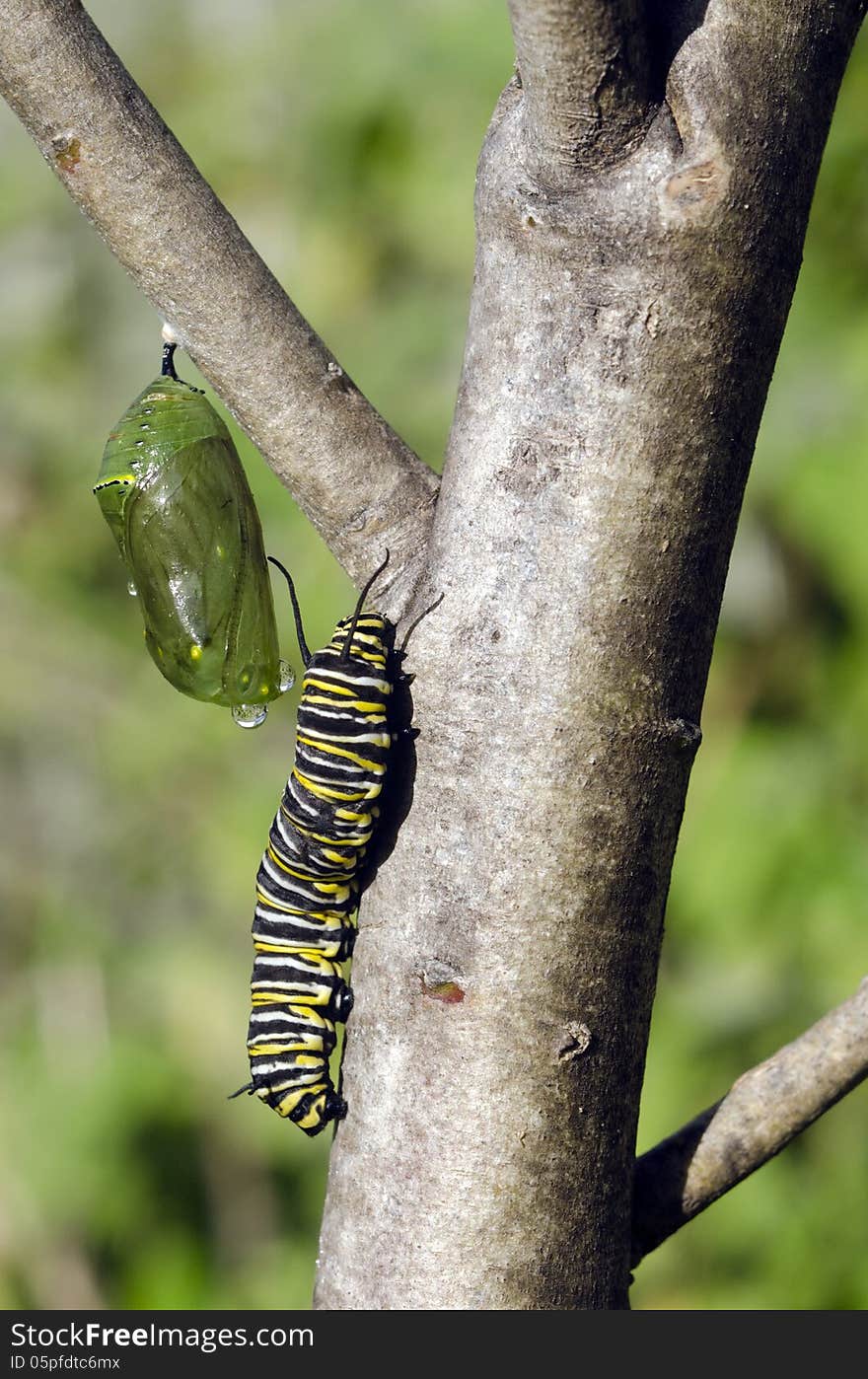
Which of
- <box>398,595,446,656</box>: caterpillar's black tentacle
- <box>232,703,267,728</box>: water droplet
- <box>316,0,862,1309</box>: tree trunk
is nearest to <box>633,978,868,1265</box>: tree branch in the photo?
<box>316,0,862,1309</box>: tree trunk

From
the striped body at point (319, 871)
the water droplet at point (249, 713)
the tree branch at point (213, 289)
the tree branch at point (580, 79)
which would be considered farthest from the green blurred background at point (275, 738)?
the tree branch at point (580, 79)

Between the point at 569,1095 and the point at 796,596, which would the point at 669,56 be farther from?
the point at 796,596

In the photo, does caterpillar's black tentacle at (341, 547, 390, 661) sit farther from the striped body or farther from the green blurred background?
the green blurred background

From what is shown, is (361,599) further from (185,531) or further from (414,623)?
(185,531)

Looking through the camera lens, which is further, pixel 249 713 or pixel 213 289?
pixel 249 713

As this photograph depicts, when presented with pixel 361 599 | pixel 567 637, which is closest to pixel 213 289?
pixel 361 599

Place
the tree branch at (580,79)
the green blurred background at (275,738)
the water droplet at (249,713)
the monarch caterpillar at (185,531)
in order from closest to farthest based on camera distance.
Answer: the tree branch at (580,79)
the monarch caterpillar at (185,531)
the water droplet at (249,713)
the green blurred background at (275,738)

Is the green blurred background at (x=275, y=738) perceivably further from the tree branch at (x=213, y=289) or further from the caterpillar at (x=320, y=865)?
the tree branch at (x=213, y=289)
